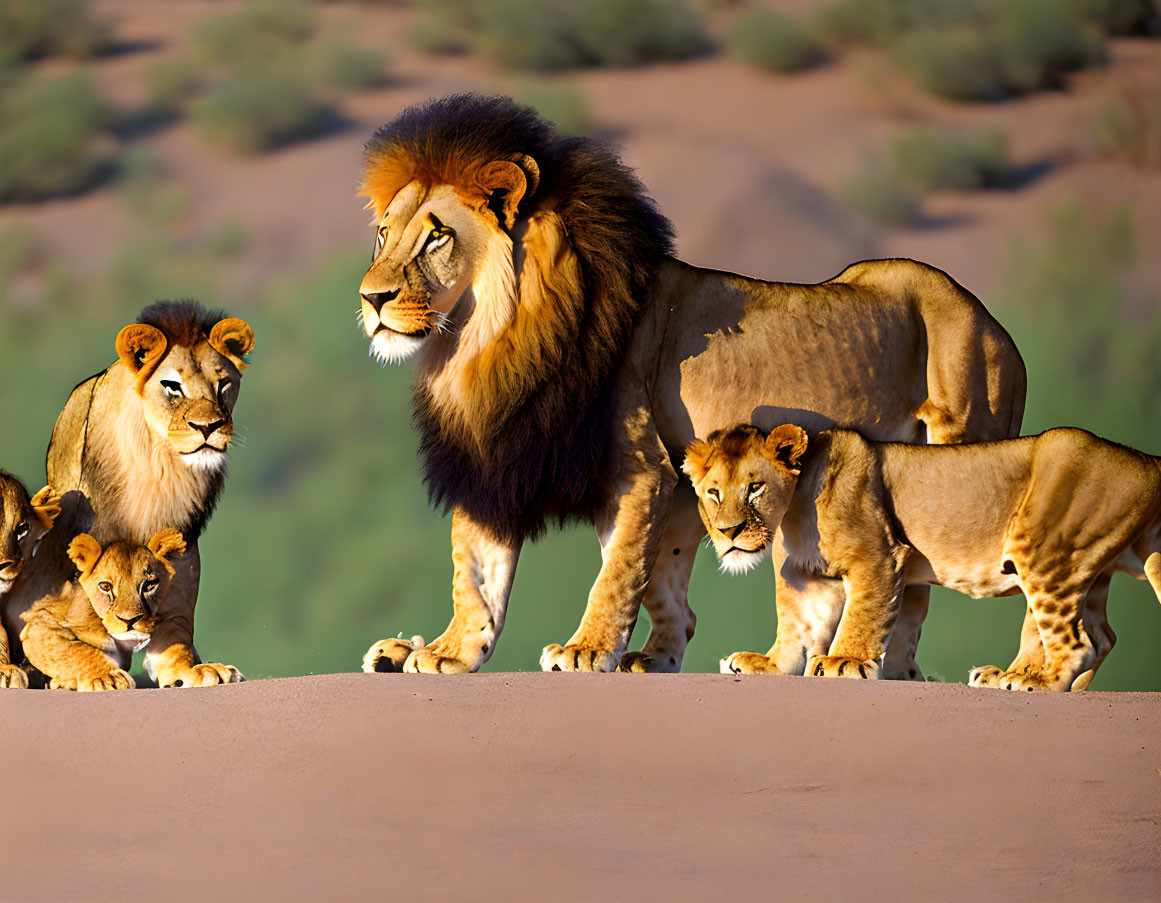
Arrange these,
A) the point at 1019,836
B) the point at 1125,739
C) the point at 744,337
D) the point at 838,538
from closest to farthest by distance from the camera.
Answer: the point at 1019,836 < the point at 1125,739 < the point at 838,538 < the point at 744,337

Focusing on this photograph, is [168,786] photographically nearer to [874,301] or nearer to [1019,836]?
[1019,836]

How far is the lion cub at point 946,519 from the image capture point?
11.0ft

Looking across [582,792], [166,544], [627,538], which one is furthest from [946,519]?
[166,544]

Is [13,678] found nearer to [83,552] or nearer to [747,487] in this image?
[83,552]

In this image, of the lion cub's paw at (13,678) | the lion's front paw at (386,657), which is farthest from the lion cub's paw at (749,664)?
the lion cub's paw at (13,678)

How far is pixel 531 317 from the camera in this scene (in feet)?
11.3

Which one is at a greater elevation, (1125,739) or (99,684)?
(1125,739)

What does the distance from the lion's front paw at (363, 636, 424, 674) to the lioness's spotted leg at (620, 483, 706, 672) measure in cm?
53

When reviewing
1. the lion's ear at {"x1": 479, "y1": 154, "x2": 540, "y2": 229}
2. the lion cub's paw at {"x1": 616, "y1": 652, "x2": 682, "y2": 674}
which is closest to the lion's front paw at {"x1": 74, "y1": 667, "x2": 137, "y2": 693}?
the lion cub's paw at {"x1": 616, "y1": 652, "x2": 682, "y2": 674}

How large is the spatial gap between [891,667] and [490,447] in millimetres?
1159

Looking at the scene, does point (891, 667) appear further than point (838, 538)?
Yes

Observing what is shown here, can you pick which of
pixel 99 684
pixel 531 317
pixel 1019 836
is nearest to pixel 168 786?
pixel 99 684

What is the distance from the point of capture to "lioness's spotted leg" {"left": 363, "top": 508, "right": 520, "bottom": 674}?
3.49 meters

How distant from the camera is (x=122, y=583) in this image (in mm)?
3504
